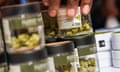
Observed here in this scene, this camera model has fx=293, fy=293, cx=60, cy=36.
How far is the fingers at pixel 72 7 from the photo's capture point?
0.85 metres

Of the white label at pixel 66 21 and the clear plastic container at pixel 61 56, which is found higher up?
the white label at pixel 66 21

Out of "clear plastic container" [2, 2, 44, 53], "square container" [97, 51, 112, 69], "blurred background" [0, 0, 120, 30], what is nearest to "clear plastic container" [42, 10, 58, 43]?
"clear plastic container" [2, 2, 44, 53]

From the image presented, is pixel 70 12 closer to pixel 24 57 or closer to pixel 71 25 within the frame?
pixel 71 25

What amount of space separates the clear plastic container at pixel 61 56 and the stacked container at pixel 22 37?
6 centimetres

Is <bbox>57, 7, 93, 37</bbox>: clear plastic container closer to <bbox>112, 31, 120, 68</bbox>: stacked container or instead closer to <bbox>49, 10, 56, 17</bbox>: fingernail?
<bbox>49, 10, 56, 17</bbox>: fingernail

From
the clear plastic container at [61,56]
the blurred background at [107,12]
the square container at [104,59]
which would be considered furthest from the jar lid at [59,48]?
the blurred background at [107,12]

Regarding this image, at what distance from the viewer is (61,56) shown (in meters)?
0.77

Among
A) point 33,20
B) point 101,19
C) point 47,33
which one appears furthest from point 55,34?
point 101,19

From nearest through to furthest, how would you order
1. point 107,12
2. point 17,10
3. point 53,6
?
point 17,10
point 53,6
point 107,12

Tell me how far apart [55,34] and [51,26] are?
0.03 metres

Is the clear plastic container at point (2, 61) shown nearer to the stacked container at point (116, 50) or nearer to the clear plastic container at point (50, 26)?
the clear plastic container at point (50, 26)

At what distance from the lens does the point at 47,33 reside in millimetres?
877

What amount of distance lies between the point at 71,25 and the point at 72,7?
2.1 inches

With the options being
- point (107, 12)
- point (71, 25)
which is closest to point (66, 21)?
point (71, 25)
